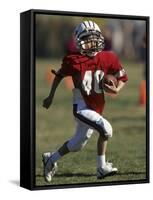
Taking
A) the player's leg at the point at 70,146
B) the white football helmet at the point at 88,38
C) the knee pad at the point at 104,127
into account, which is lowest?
→ the player's leg at the point at 70,146

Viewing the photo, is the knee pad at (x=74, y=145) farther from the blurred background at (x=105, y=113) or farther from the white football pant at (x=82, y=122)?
the blurred background at (x=105, y=113)

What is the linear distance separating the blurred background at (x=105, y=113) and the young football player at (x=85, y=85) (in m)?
0.11

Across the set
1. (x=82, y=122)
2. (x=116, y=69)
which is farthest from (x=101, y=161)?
(x=116, y=69)

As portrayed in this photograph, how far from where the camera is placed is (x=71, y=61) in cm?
930

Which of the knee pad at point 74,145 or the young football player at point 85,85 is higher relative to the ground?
the young football player at point 85,85

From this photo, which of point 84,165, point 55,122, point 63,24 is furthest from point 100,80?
point 63,24

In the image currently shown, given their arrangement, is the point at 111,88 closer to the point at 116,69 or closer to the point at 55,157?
the point at 116,69

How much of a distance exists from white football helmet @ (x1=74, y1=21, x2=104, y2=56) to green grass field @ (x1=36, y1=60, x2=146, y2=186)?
941 millimetres

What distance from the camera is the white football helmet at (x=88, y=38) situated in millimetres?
9383

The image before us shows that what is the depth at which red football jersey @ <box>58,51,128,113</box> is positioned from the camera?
9.32m

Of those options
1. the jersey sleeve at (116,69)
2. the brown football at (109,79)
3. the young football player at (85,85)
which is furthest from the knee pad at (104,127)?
the jersey sleeve at (116,69)

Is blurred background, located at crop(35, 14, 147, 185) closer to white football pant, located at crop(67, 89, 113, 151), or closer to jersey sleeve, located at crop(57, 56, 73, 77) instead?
jersey sleeve, located at crop(57, 56, 73, 77)

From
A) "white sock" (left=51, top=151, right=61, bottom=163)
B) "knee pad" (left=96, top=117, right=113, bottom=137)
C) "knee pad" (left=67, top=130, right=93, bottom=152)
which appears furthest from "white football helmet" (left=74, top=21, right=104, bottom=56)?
"white sock" (left=51, top=151, right=61, bottom=163)

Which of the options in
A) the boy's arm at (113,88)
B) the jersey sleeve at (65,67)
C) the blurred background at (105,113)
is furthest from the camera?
the blurred background at (105,113)
